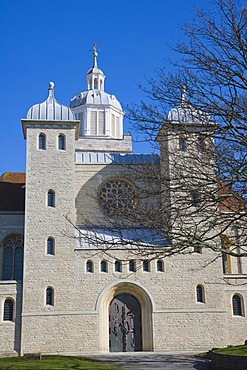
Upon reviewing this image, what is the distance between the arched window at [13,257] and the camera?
89.7ft

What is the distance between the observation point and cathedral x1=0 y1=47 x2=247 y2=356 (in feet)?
81.1

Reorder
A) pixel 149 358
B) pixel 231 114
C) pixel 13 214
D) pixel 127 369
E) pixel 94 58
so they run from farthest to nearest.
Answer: pixel 94 58 < pixel 13 214 < pixel 149 358 < pixel 127 369 < pixel 231 114

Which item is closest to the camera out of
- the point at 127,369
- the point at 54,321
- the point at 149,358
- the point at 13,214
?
the point at 127,369

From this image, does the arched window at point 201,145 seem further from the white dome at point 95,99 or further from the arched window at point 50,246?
the white dome at point 95,99

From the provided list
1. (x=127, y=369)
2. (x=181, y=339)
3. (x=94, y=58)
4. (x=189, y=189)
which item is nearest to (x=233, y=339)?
(x=181, y=339)

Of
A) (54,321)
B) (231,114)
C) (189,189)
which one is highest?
(231,114)

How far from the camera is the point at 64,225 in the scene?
1039 inches

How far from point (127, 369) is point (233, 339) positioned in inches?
412

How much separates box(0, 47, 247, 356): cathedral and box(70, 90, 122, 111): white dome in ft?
22.4

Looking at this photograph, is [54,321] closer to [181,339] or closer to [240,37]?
[181,339]

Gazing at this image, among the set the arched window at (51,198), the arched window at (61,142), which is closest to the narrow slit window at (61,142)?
the arched window at (61,142)

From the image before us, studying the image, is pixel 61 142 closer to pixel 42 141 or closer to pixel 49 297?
pixel 42 141

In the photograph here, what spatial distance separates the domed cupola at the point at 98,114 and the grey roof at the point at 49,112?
19.3 ft

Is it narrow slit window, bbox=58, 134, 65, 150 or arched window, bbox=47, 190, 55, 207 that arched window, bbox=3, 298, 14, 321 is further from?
narrow slit window, bbox=58, 134, 65, 150
